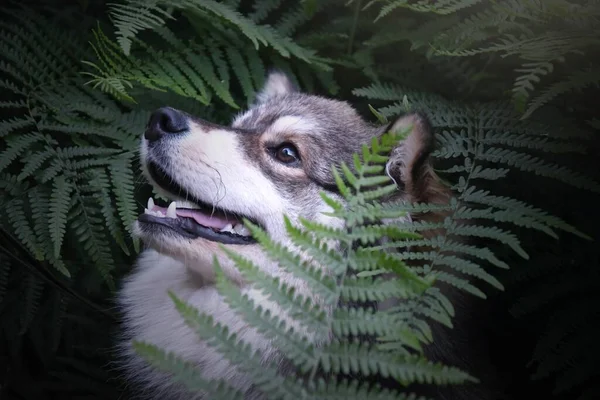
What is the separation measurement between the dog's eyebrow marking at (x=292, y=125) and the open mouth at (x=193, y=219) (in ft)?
1.66

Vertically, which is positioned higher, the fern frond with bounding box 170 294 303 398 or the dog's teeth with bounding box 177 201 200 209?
the fern frond with bounding box 170 294 303 398

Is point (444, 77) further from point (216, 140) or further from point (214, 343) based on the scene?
point (214, 343)

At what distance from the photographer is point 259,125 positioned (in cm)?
293

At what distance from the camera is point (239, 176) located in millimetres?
2529

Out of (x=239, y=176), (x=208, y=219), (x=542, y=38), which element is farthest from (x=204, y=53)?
(x=542, y=38)

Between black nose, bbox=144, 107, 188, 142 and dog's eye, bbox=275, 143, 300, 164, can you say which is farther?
dog's eye, bbox=275, 143, 300, 164

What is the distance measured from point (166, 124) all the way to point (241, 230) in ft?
1.87

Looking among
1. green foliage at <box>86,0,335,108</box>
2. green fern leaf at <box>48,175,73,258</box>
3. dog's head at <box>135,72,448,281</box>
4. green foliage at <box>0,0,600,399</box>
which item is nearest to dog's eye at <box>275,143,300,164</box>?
dog's head at <box>135,72,448,281</box>

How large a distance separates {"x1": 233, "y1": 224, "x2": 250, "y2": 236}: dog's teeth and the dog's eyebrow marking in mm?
513

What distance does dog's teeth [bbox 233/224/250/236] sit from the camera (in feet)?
8.21

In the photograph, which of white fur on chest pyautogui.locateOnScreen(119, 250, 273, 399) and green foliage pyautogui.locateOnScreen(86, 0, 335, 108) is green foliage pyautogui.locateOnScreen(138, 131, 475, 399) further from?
green foliage pyautogui.locateOnScreen(86, 0, 335, 108)

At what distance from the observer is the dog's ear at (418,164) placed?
227 centimetres

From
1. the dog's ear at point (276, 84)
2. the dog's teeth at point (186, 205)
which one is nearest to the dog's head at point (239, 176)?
the dog's teeth at point (186, 205)

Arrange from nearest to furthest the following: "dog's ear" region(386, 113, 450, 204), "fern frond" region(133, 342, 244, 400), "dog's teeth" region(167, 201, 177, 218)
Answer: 1. "fern frond" region(133, 342, 244, 400)
2. "dog's ear" region(386, 113, 450, 204)
3. "dog's teeth" region(167, 201, 177, 218)
